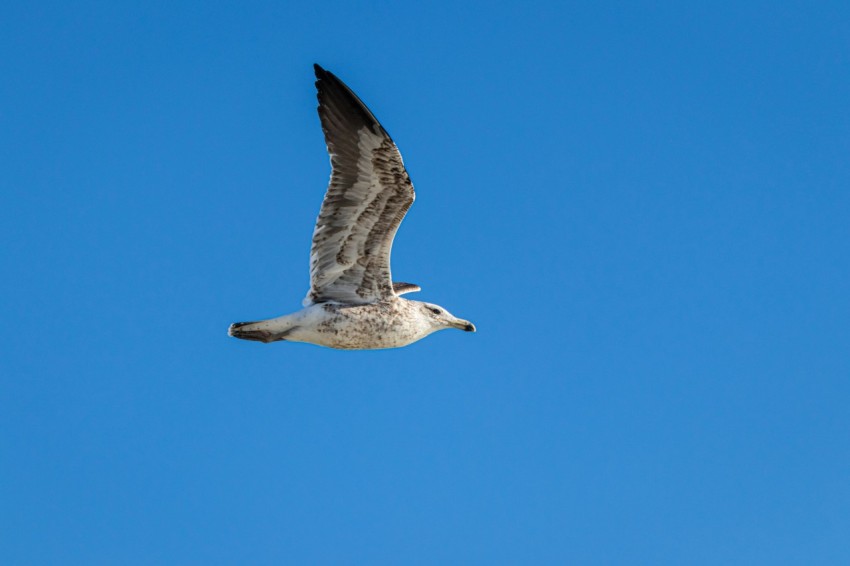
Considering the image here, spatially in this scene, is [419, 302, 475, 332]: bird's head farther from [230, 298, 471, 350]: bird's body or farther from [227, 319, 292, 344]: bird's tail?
[227, 319, 292, 344]: bird's tail

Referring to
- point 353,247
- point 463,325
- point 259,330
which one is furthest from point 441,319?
point 259,330

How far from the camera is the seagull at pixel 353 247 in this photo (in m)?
17.1

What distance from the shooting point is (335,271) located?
1822 cm

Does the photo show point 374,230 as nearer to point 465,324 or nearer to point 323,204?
point 323,204

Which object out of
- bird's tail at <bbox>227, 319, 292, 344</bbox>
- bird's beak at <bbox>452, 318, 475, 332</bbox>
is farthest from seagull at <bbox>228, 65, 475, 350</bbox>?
bird's beak at <bbox>452, 318, 475, 332</bbox>

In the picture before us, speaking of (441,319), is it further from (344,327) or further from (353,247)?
(353,247)

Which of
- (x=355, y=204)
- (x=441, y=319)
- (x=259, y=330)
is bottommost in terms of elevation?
(x=259, y=330)

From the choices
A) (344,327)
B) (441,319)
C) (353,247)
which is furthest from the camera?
(441,319)

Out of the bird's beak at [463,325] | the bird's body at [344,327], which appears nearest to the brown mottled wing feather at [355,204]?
the bird's body at [344,327]

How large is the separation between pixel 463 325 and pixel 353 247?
2846 mm

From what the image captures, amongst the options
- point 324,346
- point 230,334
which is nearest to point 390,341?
point 324,346

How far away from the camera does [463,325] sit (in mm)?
19922

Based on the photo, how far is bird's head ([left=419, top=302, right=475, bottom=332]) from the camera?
1938 centimetres

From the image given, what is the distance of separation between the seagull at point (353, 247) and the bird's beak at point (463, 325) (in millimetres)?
725
